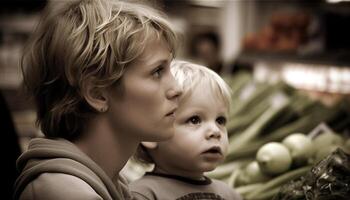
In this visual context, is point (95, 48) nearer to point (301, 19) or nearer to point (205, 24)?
point (301, 19)

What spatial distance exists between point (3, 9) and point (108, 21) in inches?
306

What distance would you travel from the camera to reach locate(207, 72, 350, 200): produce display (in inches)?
93.9

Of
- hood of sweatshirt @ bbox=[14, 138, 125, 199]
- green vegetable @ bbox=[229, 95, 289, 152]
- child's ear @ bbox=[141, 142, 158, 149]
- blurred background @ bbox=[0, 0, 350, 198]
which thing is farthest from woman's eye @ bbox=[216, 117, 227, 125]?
green vegetable @ bbox=[229, 95, 289, 152]

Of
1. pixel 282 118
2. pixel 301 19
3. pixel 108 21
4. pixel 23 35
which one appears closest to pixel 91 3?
pixel 108 21

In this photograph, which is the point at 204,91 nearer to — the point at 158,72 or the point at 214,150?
the point at 214,150

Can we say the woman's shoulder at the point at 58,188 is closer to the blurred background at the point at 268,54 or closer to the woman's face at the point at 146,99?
the woman's face at the point at 146,99

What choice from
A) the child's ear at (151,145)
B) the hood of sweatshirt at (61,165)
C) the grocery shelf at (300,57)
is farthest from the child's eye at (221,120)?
the grocery shelf at (300,57)

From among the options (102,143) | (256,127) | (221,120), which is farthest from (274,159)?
(102,143)

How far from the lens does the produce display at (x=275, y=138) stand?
7.82ft

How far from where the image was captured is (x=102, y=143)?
158 cm

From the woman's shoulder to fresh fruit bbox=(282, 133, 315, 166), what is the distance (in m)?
1.25

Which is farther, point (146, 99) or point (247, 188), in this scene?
point (247, 188)

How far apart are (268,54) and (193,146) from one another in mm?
3573

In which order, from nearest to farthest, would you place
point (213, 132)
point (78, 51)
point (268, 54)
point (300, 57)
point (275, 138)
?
1. point (78, 51)
2. point (213, 132)
3. point (275, 138)
4. point (300, 57)
5. point (268, 54)
